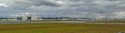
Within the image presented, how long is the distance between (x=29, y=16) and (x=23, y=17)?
823 cm

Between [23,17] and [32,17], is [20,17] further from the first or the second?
[32,17]

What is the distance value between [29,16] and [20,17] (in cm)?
961

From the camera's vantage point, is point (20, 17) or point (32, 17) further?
point (32, 17)

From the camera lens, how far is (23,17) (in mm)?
182625

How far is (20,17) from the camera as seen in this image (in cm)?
18262

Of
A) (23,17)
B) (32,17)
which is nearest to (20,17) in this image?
(23,17)

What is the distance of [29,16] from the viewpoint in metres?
190

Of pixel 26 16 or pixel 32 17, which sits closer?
pixel 26 16

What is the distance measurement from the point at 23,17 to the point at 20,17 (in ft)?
8.00

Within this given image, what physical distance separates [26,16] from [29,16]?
4.12 meters

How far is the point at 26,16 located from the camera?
18625cm

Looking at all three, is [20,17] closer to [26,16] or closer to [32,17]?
[26,16]
